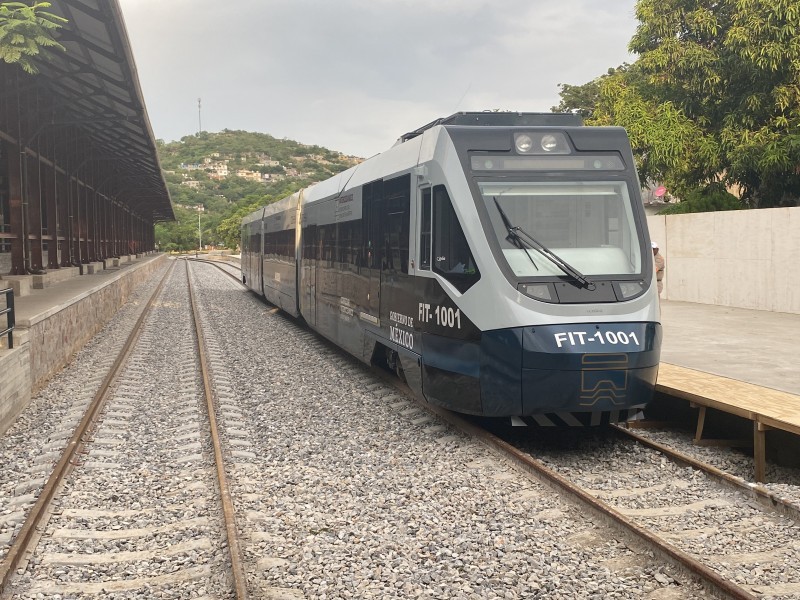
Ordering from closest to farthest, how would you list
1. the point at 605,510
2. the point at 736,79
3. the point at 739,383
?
the point at 605,510 < the point at 739,383 < the point at 736,79

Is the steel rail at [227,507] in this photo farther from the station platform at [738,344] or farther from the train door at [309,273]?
the station platform at [738,344]

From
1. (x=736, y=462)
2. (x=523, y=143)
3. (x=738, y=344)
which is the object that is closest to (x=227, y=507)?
(x=523, y=143)

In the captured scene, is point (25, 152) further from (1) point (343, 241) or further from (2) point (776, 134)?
(2) point (776, 134)

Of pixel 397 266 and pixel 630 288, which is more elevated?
pixel 397 266

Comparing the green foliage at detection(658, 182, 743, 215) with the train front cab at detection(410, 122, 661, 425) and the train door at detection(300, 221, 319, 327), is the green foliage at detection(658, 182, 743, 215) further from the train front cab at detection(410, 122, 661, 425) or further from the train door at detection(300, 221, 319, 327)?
the train front cab at detection(410, 122, 661, 425)

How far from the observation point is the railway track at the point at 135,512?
15.2 ft

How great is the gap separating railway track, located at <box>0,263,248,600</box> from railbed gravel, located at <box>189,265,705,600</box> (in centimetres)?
23

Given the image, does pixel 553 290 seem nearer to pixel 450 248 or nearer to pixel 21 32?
pixel 450 248

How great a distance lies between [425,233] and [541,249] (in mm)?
1291

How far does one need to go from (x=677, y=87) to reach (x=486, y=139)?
787 inches

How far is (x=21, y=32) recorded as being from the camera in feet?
26.0

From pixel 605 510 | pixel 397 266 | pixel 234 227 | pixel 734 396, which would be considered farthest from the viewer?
pixel 234 227

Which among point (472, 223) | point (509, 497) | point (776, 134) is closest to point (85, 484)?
point (509, 497)

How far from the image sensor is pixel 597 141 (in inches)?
298
